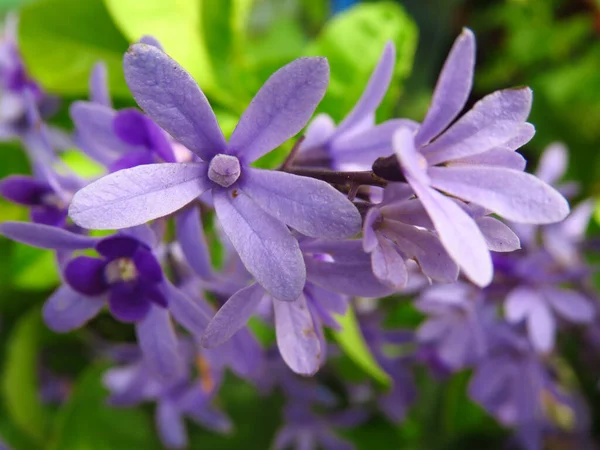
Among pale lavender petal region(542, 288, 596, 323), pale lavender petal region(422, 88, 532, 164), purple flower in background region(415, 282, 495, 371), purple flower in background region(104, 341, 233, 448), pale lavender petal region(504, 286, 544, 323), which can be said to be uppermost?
pale lavender petal region(422, 88, 532, 164)

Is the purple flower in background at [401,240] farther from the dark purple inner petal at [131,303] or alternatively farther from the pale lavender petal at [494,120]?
the dark purple inner petal at [131,303]

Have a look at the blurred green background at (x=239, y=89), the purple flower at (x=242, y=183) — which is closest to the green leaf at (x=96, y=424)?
the blurred green background at (x=239, y=89)

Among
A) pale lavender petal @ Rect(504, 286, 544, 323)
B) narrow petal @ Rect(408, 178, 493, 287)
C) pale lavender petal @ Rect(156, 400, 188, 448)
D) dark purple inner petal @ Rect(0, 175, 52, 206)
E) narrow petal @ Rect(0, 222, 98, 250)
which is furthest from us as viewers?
pale lavender petal @ Rect(156, 400, 188, 448)

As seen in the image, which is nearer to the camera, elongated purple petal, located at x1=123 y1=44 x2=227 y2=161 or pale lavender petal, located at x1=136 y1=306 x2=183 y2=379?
elongated purple petal, located at x1=123 y1=44 x2=227 y2=161

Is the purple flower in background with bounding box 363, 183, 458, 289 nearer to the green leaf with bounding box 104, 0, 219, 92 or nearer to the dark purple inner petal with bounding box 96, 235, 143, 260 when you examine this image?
the dark purple inner petal with bounding box 96, 235, 143, 260

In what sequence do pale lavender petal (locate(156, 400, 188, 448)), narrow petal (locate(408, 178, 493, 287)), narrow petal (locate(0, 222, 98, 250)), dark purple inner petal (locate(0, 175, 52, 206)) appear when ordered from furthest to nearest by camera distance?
pale lavender petal (locate(156, 400, 188, 448)) → dark purple inner petal (locate(0, 175, 52, 206)) → narrow petal (locate(0, 222, 98, 250)) → narrow petal (locate(408, 178, 493, 287))

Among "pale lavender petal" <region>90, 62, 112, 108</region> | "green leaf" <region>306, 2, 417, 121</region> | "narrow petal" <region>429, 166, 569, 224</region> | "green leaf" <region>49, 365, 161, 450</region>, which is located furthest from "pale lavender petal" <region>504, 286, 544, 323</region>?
"green leaf" <region>49, 365, 161, 450</region>
